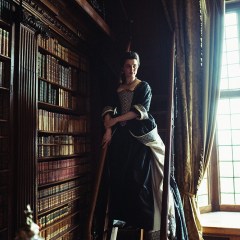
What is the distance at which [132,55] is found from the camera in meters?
2.47

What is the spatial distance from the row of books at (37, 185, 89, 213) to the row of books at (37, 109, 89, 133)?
516 millimetres

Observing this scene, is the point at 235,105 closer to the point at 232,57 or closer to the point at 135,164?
the point at 232,57

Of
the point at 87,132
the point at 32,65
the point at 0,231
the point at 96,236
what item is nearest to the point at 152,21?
the point at 87,132

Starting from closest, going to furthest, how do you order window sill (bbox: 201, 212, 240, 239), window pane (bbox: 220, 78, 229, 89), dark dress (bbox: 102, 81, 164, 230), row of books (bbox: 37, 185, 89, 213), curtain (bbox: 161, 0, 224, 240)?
row of books (bbox: 37, 185, 89, 213), dark dress (bbox: 102, 81, 164, 230), window sill (bbox: 201, 212, 240, 239), curtain (bbox: 161, 0, 224, 240), window pane (bbox: 220, 78, 229, 89)

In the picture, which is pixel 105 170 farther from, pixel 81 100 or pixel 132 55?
pixel 132 55

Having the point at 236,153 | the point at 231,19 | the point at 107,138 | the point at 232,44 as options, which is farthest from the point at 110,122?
the point at 231,19

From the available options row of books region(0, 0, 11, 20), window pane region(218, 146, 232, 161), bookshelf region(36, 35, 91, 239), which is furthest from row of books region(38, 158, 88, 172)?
window pane region(218, 146, 232, 161)

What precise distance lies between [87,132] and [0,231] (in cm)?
132

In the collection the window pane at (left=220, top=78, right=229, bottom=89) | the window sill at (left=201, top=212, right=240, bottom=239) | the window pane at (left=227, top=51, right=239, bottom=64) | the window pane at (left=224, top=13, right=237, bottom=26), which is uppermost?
the window pane at (left=224, top=13, right=237, bottom=26)

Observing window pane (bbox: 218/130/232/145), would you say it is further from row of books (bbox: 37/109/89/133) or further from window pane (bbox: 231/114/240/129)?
row of books (bbox: 37/109/89/133)

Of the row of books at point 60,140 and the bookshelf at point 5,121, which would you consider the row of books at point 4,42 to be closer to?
the bookshelf at point 5,121

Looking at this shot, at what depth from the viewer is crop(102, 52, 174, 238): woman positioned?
2.26m

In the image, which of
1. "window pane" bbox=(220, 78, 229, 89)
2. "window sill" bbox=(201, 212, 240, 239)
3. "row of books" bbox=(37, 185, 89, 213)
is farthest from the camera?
"window pane" bbox=(220, 78, 229, 89)

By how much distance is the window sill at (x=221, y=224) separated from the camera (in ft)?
9.37
